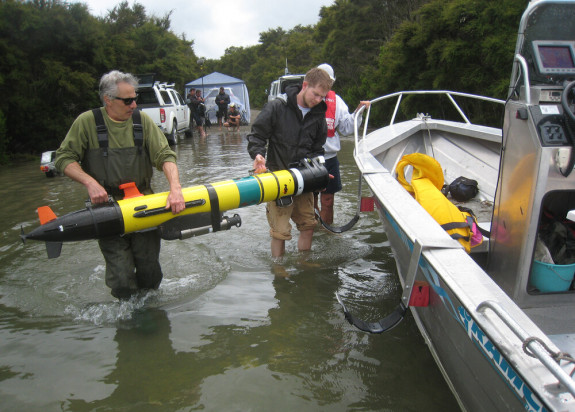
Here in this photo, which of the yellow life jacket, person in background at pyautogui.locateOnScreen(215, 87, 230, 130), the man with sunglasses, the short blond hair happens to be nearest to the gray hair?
the man with sunglasses

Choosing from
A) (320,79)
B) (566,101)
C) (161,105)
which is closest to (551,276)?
(566,101)

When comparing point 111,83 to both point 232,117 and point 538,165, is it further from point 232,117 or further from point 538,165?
point 232,117

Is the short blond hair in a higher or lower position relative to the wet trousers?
higher

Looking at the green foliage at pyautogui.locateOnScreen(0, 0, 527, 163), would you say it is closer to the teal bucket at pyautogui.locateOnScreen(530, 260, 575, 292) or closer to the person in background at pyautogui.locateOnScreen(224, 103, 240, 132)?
the person in background at pyautogui.locateOnScreen(224, 103, 240, 132)

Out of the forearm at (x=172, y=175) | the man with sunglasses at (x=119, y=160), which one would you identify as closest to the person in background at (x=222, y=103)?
the man with sunglasses at (x=119, y=160)

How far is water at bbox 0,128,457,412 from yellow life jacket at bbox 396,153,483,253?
0.86 m

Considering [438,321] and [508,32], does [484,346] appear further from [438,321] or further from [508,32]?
[508,32]

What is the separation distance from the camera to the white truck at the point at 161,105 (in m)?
13.1

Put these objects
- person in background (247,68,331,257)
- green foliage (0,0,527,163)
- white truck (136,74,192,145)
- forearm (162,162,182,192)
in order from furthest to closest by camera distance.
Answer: white truck (136,74,192,145)
green foliage (0,0,527,163)
person in background (247,68,331,257)
forearm (162,162,182,192)

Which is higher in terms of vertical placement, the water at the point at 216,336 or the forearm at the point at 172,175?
the forearm at the point at 172,175

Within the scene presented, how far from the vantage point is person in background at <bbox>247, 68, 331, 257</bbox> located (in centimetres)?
384

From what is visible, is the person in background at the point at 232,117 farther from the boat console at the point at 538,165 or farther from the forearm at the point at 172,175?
the boat console at the point at 538,165

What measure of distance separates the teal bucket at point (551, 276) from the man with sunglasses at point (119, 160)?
226 cm

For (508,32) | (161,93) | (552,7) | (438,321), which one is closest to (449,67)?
(508,32)
